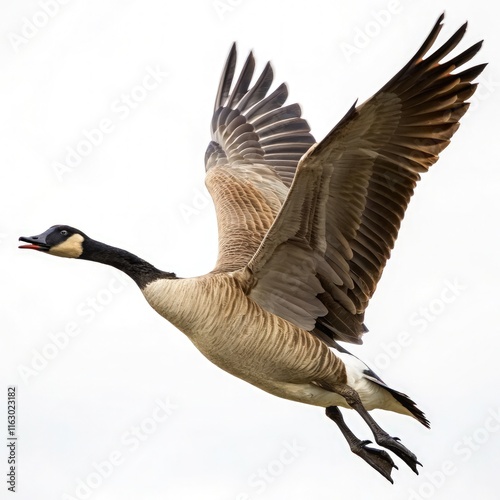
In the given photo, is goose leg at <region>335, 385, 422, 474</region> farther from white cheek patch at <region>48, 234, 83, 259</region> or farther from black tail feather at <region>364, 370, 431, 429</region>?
white cheek patch at <region>48, 234, 83, 259</region>

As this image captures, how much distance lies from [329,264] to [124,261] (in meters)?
1.90

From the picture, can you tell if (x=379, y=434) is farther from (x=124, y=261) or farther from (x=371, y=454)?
(x=124, y=261)

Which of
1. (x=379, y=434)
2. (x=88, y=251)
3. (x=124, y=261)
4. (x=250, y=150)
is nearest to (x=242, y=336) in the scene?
(x=124, y=261)

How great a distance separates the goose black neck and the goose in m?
0.01

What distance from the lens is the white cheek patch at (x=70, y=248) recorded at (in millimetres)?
11000

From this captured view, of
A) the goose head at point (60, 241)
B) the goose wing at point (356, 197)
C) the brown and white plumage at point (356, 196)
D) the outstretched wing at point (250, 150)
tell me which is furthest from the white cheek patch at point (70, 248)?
the outstretched wing at point (250, 150)

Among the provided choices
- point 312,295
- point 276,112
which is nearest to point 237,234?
point 312,295

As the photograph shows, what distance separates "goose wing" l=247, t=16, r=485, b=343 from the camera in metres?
9.75

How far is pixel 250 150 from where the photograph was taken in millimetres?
15078

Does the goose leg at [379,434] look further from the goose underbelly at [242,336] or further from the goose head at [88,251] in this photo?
the goose head at [88,251]

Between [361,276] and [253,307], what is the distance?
1.03 m

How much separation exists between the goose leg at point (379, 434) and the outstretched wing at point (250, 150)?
232 cm

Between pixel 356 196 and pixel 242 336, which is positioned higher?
pixel 356 196

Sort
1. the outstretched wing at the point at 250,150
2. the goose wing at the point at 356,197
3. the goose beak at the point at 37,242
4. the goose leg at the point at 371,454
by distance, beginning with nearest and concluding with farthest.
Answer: the goose wing at the point at 356,197 → the goose beak at the point at 37,242 → the goose leg at the point at 371,454 → the outstretched wing at the point at 250,150
